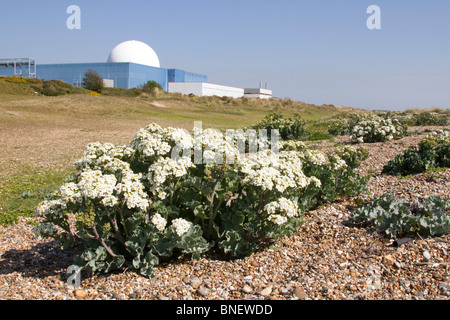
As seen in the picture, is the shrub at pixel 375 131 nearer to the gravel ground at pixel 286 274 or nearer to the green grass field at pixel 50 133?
the green grass field at pixel 50 133

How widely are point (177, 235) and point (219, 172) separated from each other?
797 millimetres

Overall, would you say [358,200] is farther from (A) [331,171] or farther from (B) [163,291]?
(B) [163,291]

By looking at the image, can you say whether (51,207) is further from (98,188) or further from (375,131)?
(375,131)

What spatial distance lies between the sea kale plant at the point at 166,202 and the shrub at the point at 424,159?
3769 mm

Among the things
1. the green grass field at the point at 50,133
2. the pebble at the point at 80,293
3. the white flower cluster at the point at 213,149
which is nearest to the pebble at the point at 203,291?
the pebble at the point at 80,293

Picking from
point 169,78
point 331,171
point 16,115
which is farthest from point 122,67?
point 331,171

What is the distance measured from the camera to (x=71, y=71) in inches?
2724

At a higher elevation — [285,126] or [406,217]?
[285,126]

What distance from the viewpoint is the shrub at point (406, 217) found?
14.1ft

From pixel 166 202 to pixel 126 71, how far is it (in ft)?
204

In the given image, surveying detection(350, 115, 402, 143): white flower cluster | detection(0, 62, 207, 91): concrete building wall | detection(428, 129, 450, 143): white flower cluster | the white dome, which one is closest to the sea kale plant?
detection(428, 129, 450, 143): white flower cluster

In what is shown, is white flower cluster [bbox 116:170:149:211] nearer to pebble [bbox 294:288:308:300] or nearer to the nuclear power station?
pebble [bbox 294:288:308:300]

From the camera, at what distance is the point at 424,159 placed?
734 centimetres

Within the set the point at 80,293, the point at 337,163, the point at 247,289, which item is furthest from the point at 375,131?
the point at 80,293
